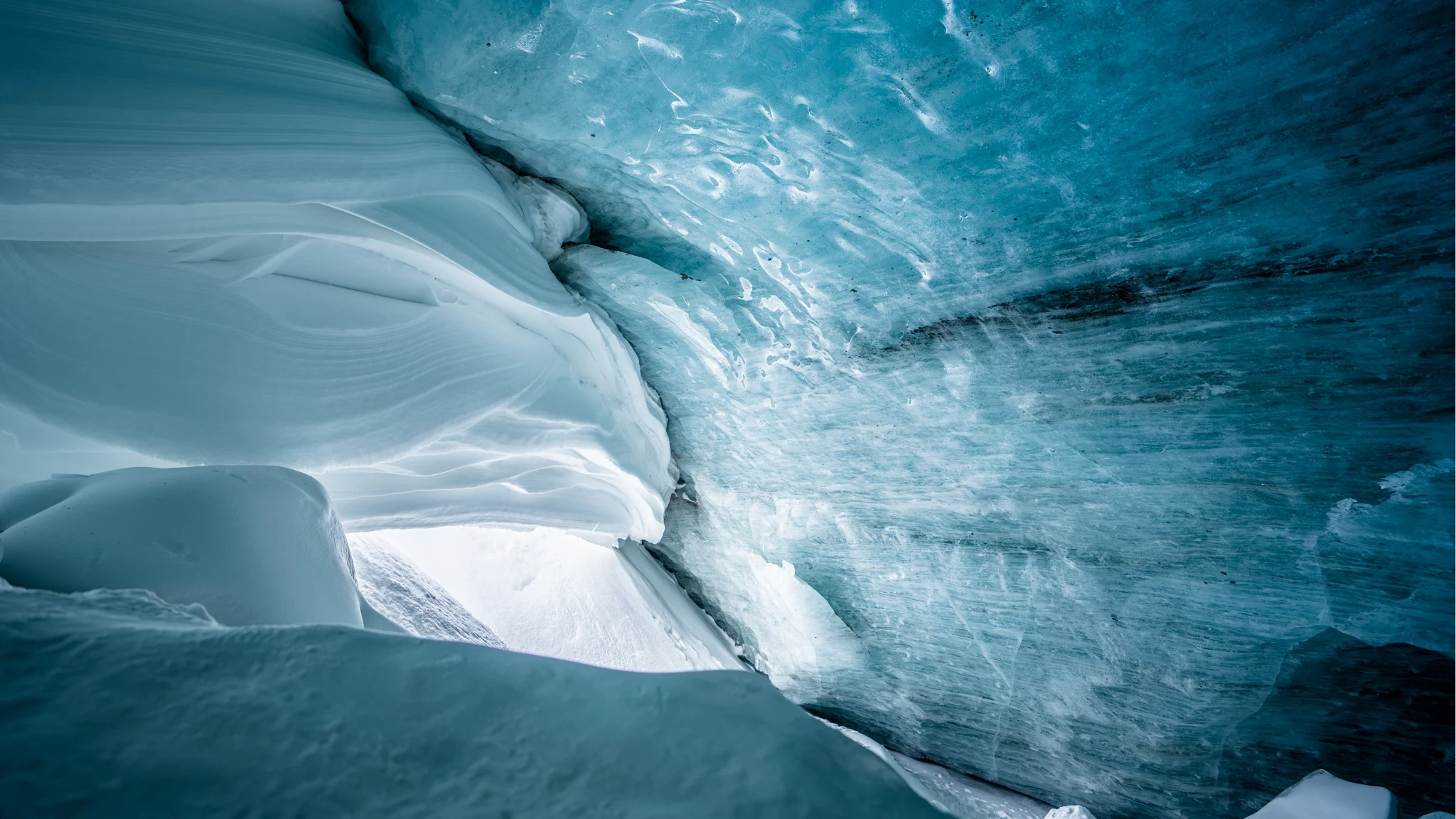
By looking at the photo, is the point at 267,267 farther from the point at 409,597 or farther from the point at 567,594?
the point at 567,594

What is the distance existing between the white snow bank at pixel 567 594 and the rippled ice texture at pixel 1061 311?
910mm

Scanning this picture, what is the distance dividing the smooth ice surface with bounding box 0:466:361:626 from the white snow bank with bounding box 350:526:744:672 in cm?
133

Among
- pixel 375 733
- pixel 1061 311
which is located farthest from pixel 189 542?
pixel 1061 311

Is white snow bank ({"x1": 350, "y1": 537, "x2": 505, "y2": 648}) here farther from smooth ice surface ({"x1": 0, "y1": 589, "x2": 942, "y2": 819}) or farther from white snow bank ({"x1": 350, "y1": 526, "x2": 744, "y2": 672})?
smooth ice surface ({"x1": 0, "y1": 589, "x2": 942, "y2": 819})

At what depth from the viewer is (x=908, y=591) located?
2.44m

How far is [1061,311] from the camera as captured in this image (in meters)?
1.78

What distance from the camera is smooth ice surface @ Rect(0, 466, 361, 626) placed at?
117 centimetres

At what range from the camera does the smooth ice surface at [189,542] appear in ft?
3.82

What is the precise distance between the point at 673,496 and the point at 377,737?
7.77 feet

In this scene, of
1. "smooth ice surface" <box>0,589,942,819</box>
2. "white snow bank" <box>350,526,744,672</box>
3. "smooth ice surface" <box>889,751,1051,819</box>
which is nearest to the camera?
"smooth ice surface" <box>0,589,942,819</box>

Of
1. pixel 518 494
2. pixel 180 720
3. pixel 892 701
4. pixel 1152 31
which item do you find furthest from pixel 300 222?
pixel 892 701

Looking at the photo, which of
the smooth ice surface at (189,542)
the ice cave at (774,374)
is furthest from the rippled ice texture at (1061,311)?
the smooth ice surface at (189,542)

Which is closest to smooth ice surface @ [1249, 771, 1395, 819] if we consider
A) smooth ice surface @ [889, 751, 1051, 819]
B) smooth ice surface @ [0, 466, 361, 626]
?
smooth ice surface @ [889, 751, 1051, 819]

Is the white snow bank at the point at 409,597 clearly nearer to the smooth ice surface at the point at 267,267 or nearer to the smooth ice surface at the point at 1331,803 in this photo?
the smooth ice surface at the point at 267,267
